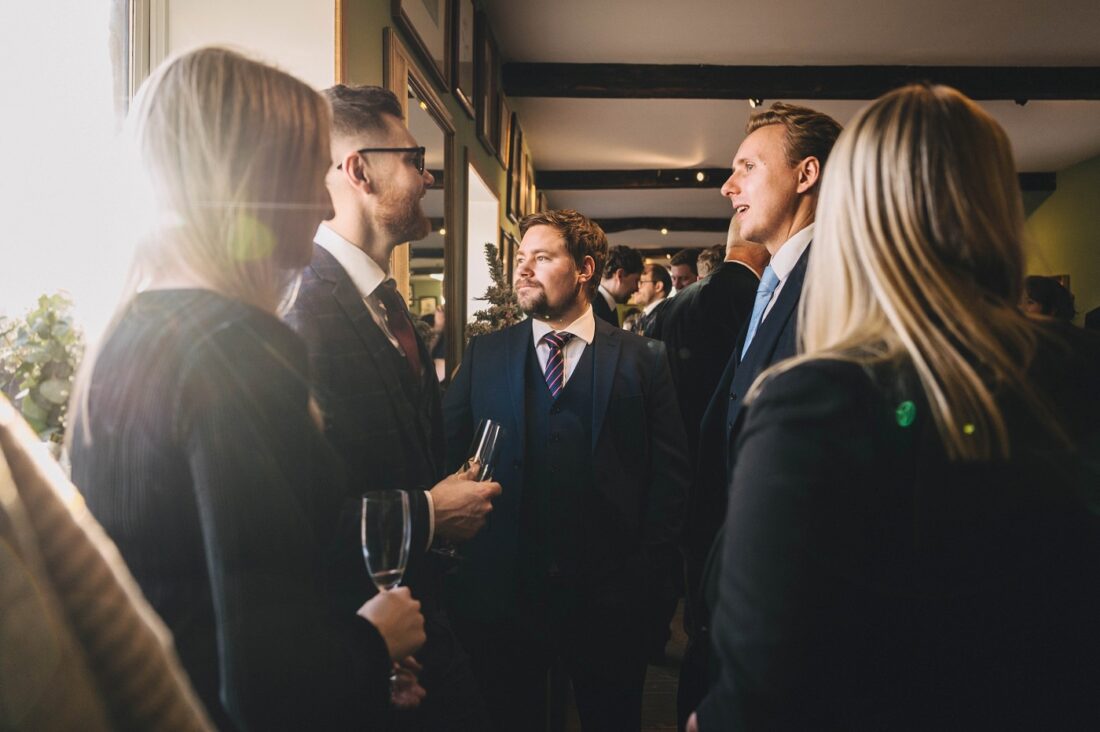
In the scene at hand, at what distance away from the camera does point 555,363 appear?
238cm

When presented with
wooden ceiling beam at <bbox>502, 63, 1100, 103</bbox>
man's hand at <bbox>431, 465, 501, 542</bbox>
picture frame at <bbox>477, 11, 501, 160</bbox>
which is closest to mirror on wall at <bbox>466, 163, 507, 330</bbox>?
picture frame at <bbox>477, 11, 501, 160</bbox>

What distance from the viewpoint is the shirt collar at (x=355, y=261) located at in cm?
160

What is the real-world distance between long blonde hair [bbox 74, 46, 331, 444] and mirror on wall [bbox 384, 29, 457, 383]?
1751 mm

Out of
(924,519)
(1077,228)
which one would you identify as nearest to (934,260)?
(924,519)

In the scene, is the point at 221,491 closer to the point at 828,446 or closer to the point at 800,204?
the point at 828,446

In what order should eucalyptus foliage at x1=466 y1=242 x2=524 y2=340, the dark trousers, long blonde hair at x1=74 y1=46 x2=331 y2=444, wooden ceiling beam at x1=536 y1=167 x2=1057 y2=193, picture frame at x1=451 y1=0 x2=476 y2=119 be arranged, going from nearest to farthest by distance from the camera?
long blonde hair at x1=74 y1=46 x2=331 y2=444 < the dark trousers < eucalyptus foliage at x1=466 y1=242 x2=524 y2=340 < picture frame at x1=451 y1=0 x2=476 y2=119 < wooden ceiling beam at x1=536 y1=167 x2=1057 y2=193

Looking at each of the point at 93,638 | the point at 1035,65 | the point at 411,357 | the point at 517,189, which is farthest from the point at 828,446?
the point at 1035,65

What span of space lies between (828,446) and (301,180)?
73cm

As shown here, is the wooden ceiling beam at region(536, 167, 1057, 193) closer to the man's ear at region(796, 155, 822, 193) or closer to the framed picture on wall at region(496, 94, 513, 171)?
the framed picture on wall at region(496, 94, 513, 171)

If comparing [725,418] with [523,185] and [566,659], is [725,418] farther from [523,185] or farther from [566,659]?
[523,185]

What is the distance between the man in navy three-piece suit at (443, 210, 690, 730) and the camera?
2176mm

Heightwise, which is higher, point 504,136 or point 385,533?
point 504,136

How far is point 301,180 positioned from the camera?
3.39 ft

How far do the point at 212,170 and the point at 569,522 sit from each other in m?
1.50
